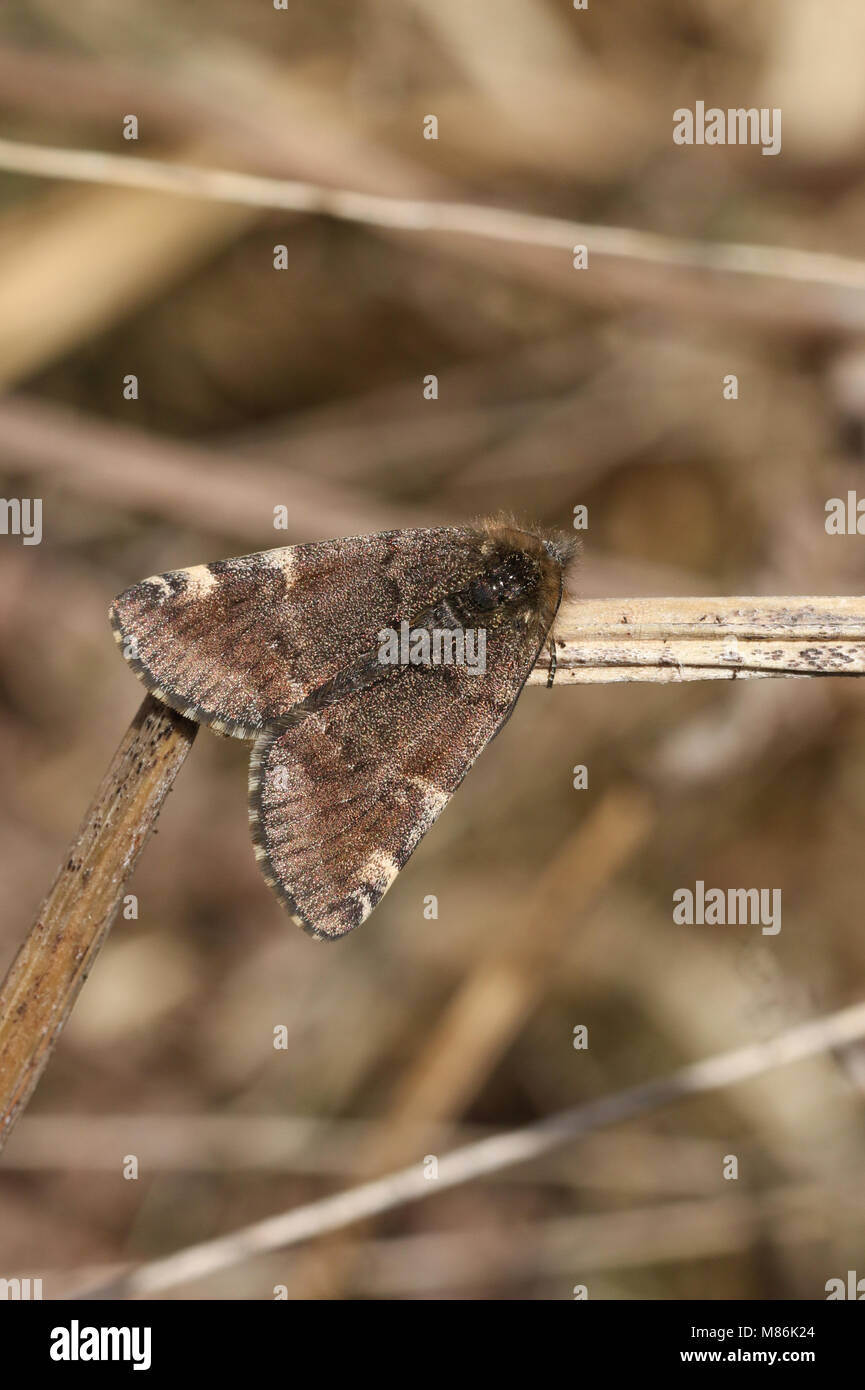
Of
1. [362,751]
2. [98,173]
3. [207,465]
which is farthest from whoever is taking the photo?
[207,465]

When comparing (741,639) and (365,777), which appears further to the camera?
(365,777)

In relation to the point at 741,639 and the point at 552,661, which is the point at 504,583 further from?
the point at 741,639

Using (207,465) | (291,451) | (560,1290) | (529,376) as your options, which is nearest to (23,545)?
(291,451)

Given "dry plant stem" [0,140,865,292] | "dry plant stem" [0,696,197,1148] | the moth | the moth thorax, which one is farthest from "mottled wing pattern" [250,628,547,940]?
"dry plant stem" [0,140,865,292]

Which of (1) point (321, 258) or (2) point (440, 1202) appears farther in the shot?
(1) point (321, 258)

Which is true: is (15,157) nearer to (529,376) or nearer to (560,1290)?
(529,376)

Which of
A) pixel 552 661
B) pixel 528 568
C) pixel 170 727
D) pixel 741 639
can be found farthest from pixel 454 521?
pixel 170 727
